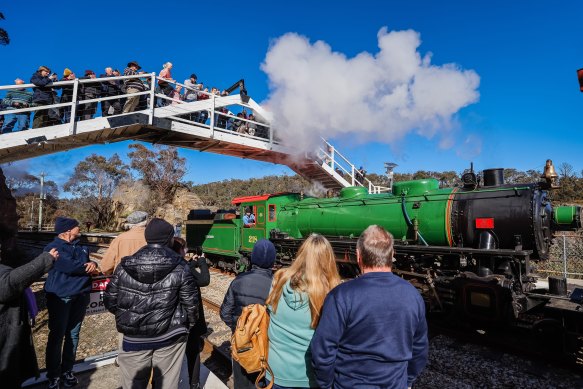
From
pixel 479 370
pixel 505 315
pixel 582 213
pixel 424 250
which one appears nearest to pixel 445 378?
pixel 479 370

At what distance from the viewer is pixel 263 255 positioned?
3117mm

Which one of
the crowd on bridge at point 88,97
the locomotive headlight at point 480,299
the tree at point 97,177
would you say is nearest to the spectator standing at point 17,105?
the crowd on bridge at point 88,97

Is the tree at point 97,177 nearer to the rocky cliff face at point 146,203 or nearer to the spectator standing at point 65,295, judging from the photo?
the rocky cliff face at point 146,203

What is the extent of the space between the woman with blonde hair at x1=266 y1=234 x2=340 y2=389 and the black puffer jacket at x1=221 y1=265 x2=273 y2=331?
46 centimetres

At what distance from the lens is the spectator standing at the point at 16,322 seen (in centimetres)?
279

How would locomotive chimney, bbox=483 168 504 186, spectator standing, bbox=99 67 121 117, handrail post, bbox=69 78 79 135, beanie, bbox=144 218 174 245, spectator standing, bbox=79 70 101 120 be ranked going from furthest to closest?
spectator standing, bbox=99 67 121 117 → spectator standing, bbox=79 70 101 120 → handrail post, bbox=69 78 79 135 → locomotive chimney, bbox=483 168 504 186 → beanie, bbox=144 218 174 245

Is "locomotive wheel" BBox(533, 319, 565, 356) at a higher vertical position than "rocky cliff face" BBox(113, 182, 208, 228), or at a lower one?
lower

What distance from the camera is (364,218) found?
912cm

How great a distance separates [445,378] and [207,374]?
327cm

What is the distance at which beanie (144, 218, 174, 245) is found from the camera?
302cm

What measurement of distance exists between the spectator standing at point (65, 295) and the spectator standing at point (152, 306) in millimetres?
1314

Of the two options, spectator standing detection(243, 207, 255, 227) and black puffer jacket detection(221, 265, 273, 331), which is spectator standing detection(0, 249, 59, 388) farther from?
spectator standing detection(243, 207, 255, 227)

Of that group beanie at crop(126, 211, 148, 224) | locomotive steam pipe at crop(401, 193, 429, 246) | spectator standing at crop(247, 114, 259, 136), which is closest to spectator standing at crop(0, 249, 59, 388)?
beanie at crop(126, 211, 148, 224)

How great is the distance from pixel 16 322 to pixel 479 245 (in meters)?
7.07
